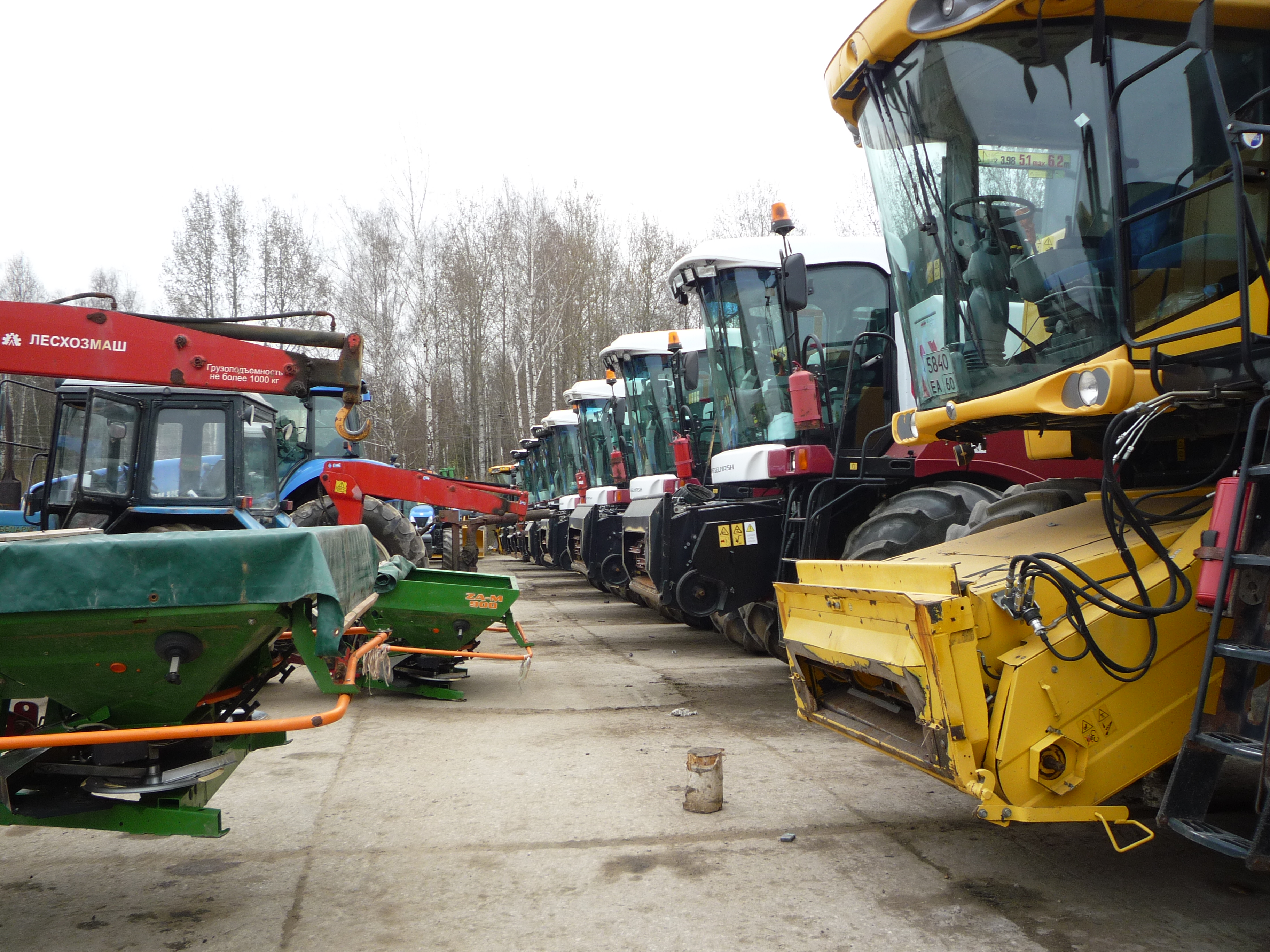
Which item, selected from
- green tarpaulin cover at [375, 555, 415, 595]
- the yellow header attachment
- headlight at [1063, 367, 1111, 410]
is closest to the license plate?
headlight at [1063, 367, 1111, 410]

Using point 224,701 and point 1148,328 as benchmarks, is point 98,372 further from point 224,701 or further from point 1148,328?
point 1148,328

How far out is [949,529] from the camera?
446 cm

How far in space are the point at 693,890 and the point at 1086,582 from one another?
64.1 inches

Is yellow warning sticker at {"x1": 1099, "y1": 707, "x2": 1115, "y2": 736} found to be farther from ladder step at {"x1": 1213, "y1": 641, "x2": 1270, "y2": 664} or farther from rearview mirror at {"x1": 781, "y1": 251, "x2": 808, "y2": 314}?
rearview mirror at {"x1": 781, "y1": 251, "x2": 808, "y2": 314}

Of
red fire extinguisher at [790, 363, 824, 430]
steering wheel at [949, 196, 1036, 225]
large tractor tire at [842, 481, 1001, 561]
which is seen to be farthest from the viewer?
red fire extinguisher at [790, 363, 824, 430]

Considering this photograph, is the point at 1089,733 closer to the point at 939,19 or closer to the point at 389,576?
the point at 939,19

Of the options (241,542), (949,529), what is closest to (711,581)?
(949,529)

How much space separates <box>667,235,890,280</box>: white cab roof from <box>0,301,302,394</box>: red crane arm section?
308 cm

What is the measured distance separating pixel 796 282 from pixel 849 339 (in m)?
1.44

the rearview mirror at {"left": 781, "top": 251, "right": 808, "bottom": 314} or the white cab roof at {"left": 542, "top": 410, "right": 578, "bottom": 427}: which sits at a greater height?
the white cab roof at {"left": 542, "top": 410, "right": 578, "bottom": 427}

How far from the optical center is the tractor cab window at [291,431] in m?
10.7

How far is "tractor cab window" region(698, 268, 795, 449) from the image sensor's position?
675 centimetres

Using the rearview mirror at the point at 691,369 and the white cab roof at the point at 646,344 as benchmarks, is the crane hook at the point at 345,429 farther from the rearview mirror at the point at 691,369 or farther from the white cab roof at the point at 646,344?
the white cab roof at the point at 646,344

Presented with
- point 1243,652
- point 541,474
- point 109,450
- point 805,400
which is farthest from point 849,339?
point 541,474
